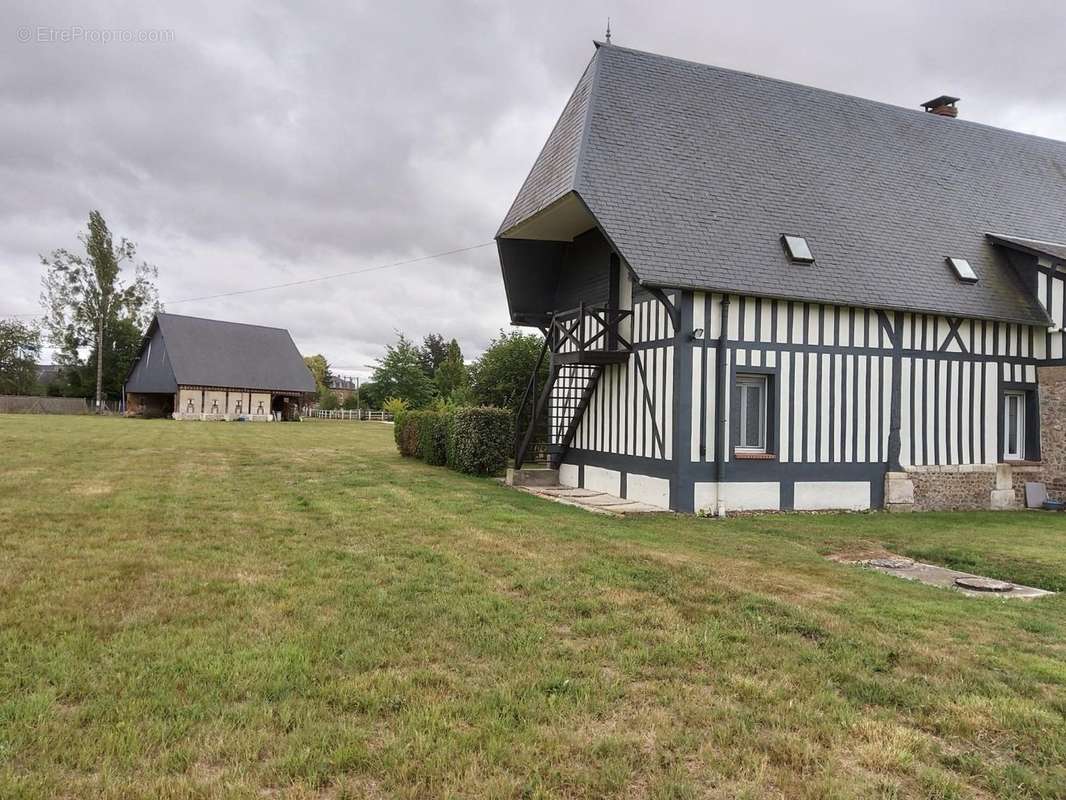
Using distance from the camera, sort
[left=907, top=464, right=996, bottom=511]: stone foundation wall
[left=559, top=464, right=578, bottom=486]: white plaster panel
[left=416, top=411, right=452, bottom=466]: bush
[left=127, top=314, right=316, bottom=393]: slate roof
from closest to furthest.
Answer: [left=907, top=464, right=996, bottom=511]: stone foundation wall
[left=559, top=464, right=578, bottom=486]: white plaster panel
[left=416, top=411, right=452, bottom=466]: bush
[left=127, top=314, right=316, bottom=393]: slate roof

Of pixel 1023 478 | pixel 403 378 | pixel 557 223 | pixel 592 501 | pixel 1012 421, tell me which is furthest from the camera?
pixel 403 378

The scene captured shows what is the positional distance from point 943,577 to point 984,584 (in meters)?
0.43

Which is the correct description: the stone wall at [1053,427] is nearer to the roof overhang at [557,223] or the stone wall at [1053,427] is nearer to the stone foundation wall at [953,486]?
the stone foundation wall at [953,486]

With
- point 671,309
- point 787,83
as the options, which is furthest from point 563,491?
point 787,83

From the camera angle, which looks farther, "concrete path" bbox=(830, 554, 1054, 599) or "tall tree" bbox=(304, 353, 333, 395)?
"tall tree" bbox=(304, 353, 333, 395)

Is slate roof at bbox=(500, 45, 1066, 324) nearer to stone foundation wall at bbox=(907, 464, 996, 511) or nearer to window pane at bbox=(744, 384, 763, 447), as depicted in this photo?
window pane at bbox=(744, 384, 763, 447)

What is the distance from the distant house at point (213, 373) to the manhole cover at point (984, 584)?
41936mm

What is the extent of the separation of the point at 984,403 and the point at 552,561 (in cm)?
950

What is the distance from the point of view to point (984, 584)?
5.87 m

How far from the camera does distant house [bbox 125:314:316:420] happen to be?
135 ft

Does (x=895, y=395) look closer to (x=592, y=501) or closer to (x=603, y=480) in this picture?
(x=603, y=480)

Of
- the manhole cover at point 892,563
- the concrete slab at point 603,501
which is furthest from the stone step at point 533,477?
the manhole cover at point 892,563

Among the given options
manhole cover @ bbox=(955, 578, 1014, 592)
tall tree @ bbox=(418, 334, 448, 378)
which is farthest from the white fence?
manhole cover @ bbox=(955, 578, 1014, 592)

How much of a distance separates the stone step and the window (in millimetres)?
4038
